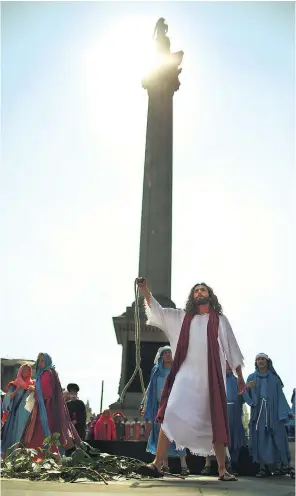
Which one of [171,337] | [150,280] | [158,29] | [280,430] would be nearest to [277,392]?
[280,430]

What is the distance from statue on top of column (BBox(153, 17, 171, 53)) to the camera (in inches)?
1001

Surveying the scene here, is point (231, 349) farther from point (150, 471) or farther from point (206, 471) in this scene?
point (206, 471)

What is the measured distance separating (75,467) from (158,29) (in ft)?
81.0

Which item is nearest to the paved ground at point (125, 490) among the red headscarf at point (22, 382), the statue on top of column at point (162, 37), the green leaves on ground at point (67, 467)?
the green leaves on ground at point (67, 467)

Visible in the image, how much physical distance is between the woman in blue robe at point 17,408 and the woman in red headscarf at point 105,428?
3969 millimetres

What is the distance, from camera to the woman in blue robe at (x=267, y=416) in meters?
7.89

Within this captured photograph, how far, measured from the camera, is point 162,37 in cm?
2589

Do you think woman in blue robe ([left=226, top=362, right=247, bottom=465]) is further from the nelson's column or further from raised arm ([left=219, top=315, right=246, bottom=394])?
the nelson's column

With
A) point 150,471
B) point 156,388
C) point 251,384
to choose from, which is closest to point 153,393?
point 156,388

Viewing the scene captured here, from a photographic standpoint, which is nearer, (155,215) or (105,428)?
(105,428)

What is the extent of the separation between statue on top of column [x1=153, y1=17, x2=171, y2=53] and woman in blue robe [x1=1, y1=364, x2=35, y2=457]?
64.9 feet

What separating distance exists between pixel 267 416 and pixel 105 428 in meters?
5.32

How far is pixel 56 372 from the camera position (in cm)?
836

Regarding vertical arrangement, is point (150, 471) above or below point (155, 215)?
below
